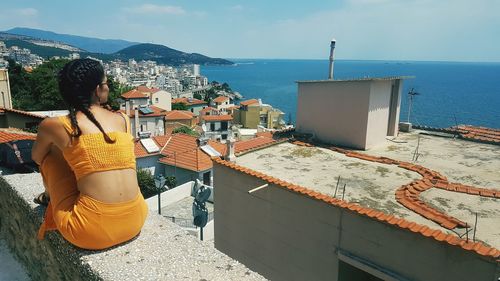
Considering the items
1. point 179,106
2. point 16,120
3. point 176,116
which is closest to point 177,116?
point 176,116

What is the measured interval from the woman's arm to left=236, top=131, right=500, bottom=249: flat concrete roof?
512 cm

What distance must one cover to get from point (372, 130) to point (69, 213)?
8916mm

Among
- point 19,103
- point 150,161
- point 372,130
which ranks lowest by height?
point 150,161

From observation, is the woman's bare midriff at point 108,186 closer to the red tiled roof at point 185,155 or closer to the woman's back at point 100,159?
the woman's back at point 100,159

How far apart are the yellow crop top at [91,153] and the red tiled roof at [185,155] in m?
22.3

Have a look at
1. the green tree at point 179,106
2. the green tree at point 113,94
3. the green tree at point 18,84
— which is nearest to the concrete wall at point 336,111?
the green tree at point 113,94

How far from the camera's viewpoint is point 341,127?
10.2 metres

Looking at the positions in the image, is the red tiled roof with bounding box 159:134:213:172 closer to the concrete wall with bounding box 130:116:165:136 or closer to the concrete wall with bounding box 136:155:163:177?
the concrete wall with bounding box 136:155:163:177

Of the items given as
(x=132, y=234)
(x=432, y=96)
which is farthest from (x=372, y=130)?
(x=432, y=96)

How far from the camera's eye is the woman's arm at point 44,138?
2.37 m

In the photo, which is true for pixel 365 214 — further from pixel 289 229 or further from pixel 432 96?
pixel 432 96

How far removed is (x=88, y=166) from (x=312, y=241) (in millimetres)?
4887

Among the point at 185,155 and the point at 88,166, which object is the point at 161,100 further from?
the point at 88,166

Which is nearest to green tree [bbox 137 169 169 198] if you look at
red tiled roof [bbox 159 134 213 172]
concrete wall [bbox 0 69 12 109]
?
red tiled roof [bbox 159 134 213 172]
